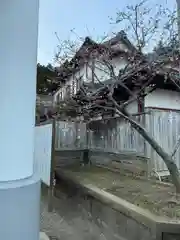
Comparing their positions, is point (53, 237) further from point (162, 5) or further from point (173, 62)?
point (162, 5)

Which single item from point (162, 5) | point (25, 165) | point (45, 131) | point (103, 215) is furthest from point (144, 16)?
point (25, 165)

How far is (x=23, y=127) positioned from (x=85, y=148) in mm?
5588

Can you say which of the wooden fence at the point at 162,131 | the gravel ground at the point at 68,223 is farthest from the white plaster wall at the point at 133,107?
the gravel ground at the point at 68,223

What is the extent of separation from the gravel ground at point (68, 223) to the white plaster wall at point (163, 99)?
3.14 m

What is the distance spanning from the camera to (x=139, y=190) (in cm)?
397

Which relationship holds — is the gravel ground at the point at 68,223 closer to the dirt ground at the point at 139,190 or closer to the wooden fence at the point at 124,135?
the dirt ground at the point at 139,190

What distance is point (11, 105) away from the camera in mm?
1516

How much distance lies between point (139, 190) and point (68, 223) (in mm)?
1180

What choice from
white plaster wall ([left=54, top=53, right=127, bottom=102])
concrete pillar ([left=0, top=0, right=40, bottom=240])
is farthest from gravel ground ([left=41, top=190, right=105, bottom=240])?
white plaster wall ([left=54, top=53, right=127, bottom=102])

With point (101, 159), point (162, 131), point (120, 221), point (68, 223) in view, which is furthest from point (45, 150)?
point (120, 221)

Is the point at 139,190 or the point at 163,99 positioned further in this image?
the point at 163,99

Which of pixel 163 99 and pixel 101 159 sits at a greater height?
pixel 163 99

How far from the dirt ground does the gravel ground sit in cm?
52

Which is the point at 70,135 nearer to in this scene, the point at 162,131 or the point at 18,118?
the point at 162,131
